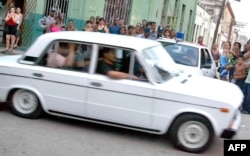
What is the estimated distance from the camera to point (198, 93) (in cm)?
579

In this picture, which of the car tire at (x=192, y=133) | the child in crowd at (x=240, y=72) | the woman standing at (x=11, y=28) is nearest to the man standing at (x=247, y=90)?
the child in crowd at (x=240, y=72)

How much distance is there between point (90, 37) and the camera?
6328 mm

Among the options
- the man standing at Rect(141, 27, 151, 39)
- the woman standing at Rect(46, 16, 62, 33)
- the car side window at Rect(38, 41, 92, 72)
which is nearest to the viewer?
the car side window at Rect(38, 41, 92, 72)

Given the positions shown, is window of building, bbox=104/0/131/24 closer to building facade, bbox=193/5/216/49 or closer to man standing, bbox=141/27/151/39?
man standing, bbox=141/27/151/39

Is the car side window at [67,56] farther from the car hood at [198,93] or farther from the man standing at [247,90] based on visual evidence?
the man standing at [247,90]

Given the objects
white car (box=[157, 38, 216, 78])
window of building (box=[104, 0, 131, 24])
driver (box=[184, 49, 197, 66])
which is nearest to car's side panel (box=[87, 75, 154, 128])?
white car (box=[157, 38, 216, 78])

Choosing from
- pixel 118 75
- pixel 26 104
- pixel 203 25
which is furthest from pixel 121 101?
pixel 203 25

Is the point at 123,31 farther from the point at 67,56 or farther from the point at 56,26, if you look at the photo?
the point at 67,56

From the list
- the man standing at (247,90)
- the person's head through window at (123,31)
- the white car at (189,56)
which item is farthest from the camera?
the person's head through window at (123,31)

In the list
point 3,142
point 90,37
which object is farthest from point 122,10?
point 3,142

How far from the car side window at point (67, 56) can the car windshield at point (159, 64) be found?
0.90 metres

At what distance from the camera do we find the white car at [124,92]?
19.0 ft

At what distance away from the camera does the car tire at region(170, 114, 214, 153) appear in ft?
19.0

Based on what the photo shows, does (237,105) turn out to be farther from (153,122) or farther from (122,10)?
(122,10)
